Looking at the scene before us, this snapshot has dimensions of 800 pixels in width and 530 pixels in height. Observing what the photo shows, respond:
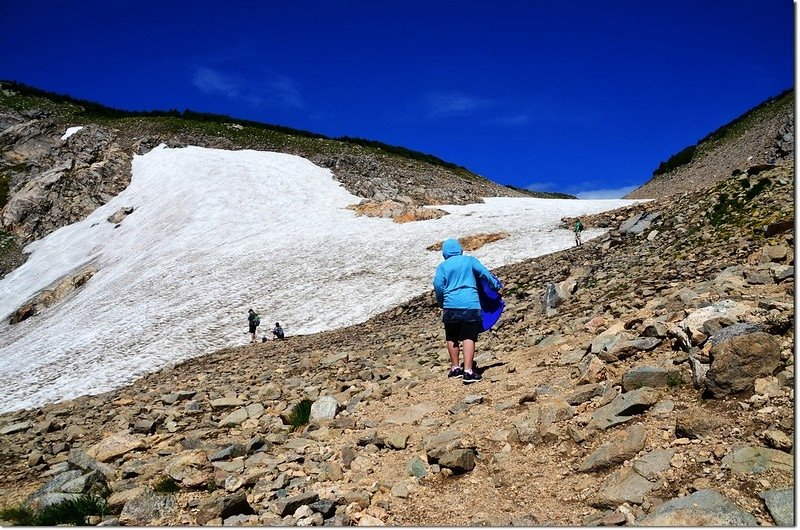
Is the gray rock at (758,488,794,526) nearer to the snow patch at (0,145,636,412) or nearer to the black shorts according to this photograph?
the black shorts

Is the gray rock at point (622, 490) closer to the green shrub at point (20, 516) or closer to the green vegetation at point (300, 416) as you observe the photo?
the green vegetation at point (300, 416)

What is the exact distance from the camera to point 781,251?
31.7 feet

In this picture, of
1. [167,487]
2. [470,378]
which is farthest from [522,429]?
[167,487]

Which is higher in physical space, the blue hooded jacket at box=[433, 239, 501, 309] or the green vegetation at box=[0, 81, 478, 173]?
the green vegetation at box=[0, 81, 478, 173]

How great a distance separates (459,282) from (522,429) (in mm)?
A: 3284

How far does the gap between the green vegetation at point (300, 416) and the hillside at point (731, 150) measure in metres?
47.6

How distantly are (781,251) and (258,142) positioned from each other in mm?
62658

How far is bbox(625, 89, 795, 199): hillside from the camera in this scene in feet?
171

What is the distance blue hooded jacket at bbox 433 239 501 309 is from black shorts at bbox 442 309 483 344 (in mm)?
89

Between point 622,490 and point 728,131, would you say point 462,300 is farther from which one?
point 728,131

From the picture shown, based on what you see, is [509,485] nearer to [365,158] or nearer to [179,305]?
[179,305]

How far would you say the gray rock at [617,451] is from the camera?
500cm

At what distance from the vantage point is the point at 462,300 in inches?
348

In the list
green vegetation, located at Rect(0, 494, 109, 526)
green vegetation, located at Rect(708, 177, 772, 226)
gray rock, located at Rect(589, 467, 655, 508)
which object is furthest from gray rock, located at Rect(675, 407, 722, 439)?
green vegetation, located at Rect(708, 177, 772, 226)
